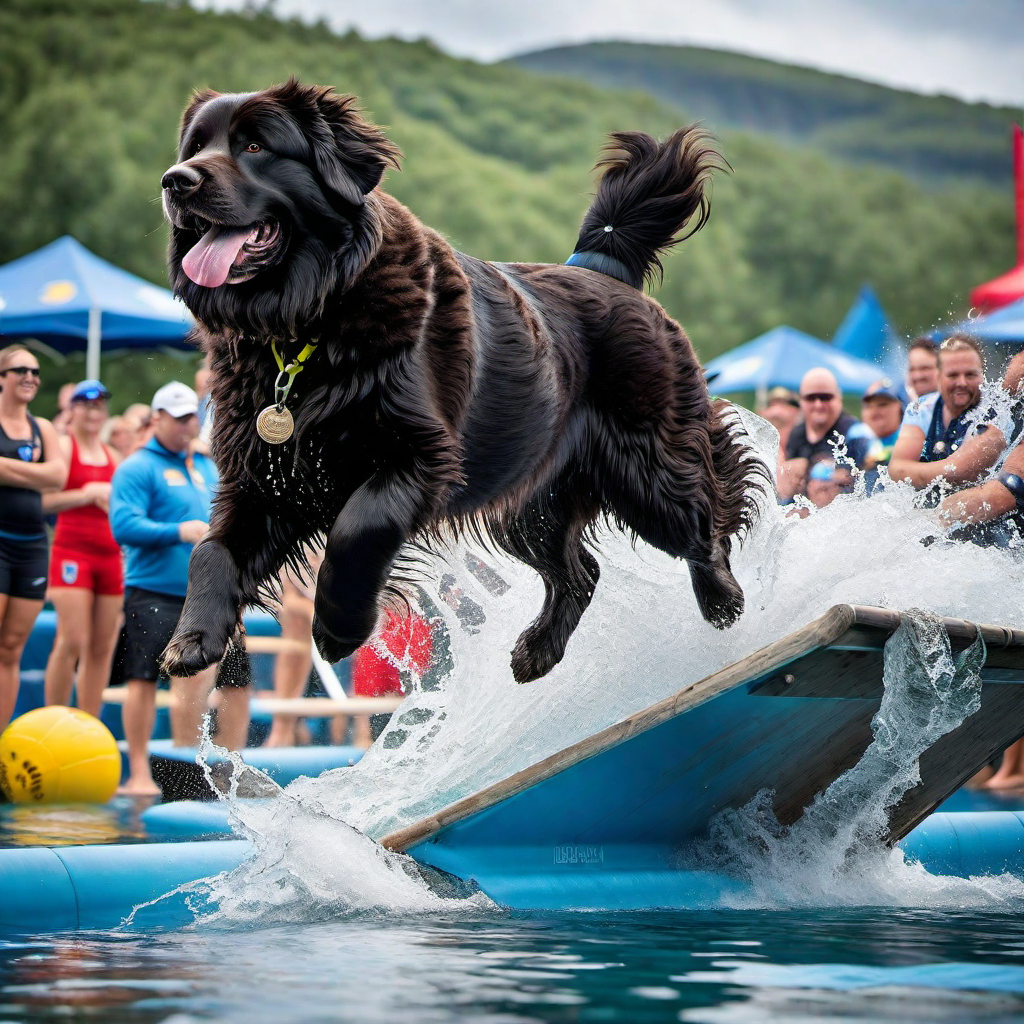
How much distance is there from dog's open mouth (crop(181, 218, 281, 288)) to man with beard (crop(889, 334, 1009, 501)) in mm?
2823

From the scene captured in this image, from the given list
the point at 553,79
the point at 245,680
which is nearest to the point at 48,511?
the point at 245,680

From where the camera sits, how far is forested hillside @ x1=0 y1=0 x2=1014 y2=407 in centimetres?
2611

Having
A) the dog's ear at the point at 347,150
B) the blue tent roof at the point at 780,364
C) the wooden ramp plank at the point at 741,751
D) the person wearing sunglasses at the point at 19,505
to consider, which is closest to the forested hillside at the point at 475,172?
the blue tent roof at the point at 780,364

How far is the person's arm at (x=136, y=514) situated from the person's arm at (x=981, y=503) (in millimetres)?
3052

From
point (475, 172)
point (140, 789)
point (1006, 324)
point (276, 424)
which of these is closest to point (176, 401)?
point (140, 789)

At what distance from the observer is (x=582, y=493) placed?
4262mm

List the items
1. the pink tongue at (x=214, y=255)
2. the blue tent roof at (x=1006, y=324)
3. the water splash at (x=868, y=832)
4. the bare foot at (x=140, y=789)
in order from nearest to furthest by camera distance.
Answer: the pink tongue at (x=214, y=255) < the water splash at (x=868, y=832) < the bare foot at (x=140, y=789) < the blue tent roof at (x=1006, y=324)

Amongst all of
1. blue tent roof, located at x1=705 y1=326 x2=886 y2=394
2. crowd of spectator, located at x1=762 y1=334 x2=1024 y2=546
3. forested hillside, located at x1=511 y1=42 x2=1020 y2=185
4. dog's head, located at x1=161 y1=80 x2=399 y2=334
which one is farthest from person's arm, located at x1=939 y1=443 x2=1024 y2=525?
forested hillside, located at x1=511 y1=42 x2=1020 y2=185

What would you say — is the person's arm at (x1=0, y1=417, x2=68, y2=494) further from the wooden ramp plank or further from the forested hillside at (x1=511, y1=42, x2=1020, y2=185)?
the forested hillside at (x1=511, y1=42, x2=1020, y2=185)

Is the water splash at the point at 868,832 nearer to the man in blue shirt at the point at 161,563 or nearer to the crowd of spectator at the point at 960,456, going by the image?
the crowd of spectator at the point at 960,456

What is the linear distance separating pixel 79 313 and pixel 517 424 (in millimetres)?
7768

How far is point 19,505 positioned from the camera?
5883mm

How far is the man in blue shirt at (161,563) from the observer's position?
588 centimetres

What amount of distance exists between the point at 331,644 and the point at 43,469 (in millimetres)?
3047
